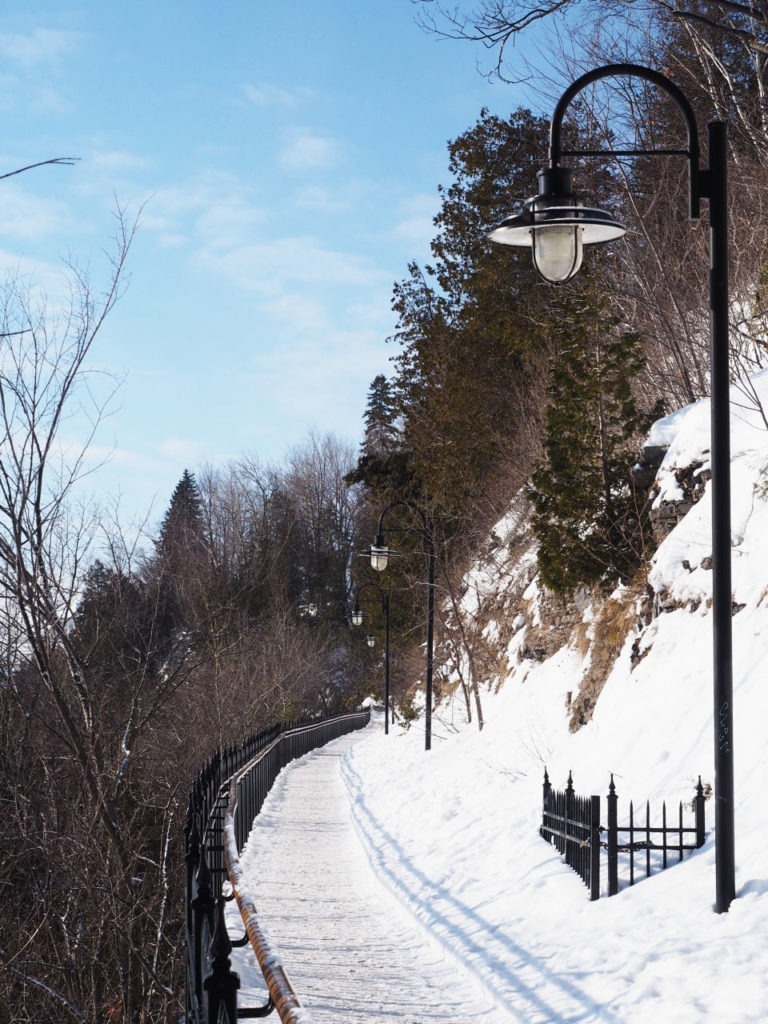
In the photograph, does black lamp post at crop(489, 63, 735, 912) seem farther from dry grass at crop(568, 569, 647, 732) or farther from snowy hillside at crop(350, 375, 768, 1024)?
dry grass at crop(568, 569, 647, 732)

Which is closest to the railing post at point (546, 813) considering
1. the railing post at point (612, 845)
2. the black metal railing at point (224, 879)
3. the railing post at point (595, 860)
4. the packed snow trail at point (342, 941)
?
the packed snow trail at point (342, 941)

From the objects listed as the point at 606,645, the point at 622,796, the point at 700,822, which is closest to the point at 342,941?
the point at 700,822

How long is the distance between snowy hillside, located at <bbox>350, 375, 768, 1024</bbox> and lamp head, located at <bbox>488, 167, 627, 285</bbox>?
426 centimetres

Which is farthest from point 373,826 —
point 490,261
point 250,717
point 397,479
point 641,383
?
point 397,479

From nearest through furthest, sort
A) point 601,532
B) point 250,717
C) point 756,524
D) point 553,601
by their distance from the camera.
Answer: point 756,524 < point 601,532 < point 553,601 < point 250,717

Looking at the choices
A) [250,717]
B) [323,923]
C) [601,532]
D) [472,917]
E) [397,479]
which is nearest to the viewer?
[472,917]

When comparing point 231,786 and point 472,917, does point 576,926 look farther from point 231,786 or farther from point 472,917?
point 231,786

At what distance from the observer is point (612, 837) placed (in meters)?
8.21

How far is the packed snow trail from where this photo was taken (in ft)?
23.7

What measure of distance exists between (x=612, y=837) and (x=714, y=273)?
4.32 meters

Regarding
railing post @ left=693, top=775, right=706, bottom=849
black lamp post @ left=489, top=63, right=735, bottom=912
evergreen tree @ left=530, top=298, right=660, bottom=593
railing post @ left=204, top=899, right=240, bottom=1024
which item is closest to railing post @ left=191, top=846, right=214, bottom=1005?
railing post @ left=204, top=899, right=240, bottom=1024

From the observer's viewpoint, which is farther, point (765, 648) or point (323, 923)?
point (765, 648)

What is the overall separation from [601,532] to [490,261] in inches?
742

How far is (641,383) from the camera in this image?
23750 millimetres
